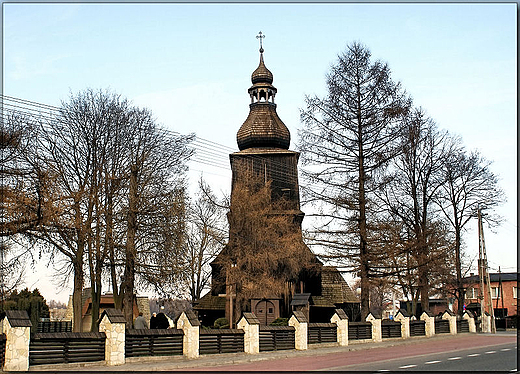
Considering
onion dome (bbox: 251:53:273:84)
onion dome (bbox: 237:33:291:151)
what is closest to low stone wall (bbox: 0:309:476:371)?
onion dome (bbox: 237:33:291:151)

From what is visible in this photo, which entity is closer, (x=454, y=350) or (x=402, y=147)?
(x=454, y=350)

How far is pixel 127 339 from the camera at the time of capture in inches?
738

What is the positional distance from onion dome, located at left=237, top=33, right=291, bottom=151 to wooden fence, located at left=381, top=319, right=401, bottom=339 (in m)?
20.9

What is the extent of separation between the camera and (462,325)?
121 ft

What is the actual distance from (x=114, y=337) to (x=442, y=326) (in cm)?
2225

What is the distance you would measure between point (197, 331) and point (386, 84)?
1404cm

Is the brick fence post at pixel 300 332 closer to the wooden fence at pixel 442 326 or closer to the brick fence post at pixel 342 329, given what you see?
the brick fence post at pixel 342 329

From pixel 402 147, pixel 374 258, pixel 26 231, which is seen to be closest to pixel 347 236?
pixel 374 258

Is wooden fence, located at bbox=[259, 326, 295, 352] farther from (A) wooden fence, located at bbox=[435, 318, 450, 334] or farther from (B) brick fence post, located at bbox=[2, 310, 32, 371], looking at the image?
(A) wooden fence, located at bbox=[435, 318, 450, 334]

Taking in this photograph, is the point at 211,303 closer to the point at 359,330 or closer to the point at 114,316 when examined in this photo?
the point at 359,330

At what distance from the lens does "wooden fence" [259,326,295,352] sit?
896 inches

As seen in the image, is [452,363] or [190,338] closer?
[452,363]

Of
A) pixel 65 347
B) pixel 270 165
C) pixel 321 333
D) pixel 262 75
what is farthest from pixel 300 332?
pixel 262 75

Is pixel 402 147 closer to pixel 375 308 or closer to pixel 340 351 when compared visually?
pixel 340 351
